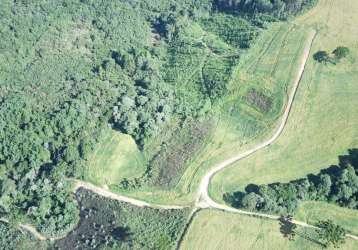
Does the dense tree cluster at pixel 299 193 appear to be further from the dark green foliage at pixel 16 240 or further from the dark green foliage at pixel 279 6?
the dark green foliage at pixel 279 6

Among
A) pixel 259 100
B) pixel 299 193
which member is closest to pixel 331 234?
pixel 299 193

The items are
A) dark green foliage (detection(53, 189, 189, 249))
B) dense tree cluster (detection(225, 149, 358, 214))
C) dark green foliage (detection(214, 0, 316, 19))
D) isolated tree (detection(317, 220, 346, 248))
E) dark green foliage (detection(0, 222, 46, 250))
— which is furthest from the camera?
dark green foliage (detection(214, 0, 316, 19))

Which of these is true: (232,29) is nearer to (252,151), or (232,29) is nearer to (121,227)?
(252,151)

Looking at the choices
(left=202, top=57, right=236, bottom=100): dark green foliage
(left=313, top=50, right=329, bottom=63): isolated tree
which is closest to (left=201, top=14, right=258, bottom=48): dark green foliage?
(left=202, top=57, right=236, bottom=100): dark green foliage

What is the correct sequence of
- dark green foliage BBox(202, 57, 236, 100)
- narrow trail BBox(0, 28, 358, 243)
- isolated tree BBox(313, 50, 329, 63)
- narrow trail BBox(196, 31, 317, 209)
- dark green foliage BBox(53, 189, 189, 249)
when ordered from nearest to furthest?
dark green foliage BBox(53, 189, 189, 249) → narrow trail BBox(0, 28, 358, 243) → narrow trail BBox(196, 31, 317, 209) → dark green foliage BBox(202, 57, 236, 100) → isolated tree BBox(313, 50, 329, 63)

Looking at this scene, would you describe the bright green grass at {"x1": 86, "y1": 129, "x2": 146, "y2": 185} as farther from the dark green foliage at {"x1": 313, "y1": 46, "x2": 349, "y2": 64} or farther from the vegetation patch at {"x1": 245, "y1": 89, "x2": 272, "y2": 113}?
the dark green foliage at {"x1": 313, "y1": 46, "x2": 349, "y2": 64}

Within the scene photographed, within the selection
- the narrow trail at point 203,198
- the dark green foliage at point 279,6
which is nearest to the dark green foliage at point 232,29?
the dark green foliage at point 279,6

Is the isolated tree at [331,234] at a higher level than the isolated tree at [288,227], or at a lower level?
higher
